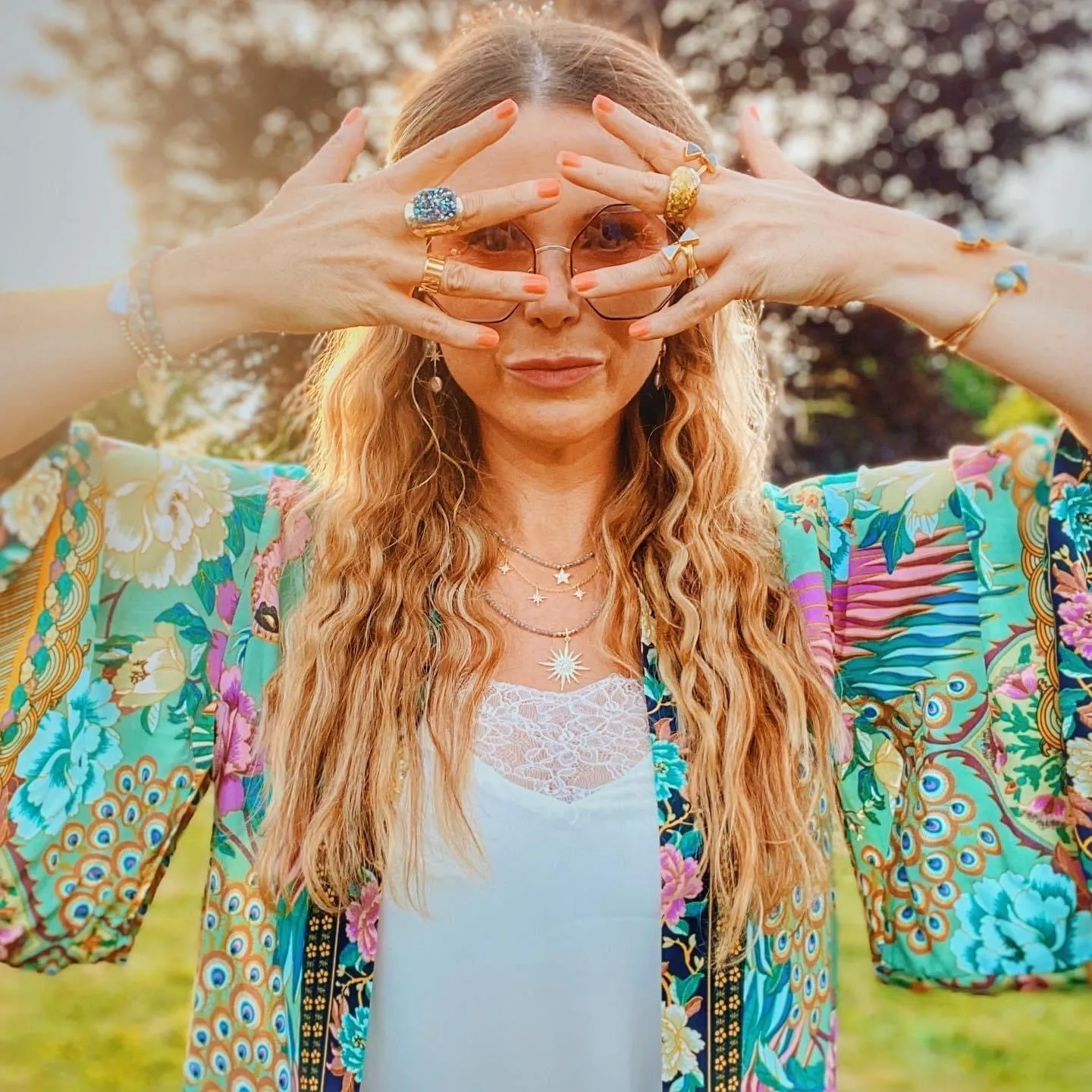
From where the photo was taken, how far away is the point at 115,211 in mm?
4625

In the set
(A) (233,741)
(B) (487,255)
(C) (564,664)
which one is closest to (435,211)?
(B) (487,255)

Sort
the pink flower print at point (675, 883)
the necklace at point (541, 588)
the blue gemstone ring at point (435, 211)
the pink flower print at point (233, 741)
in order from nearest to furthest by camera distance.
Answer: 1. the blue gemstone ring at point (435, 211)
2. the pink flower print at point (675, 883)
3. the pink flower print at point (233, 741)
4. the necklace at point (541, 588)

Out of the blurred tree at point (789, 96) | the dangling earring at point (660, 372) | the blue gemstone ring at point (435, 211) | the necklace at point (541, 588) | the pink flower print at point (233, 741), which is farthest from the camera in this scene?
the blurred tree at point (789, 96)

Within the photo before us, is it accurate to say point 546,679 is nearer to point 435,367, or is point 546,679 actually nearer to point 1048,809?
point 435,367

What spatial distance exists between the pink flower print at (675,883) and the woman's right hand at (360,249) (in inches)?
30.3

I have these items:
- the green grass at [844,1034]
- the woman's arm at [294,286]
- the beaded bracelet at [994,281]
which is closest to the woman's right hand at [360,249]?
the woman's arm at [294,286]

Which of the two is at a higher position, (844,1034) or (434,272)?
(434,272)

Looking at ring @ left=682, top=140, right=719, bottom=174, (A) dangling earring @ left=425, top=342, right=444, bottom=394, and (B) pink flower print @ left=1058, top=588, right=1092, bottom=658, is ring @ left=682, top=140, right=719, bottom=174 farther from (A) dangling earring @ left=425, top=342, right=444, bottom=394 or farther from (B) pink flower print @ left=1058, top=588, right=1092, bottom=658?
(B) pink flower print @ left=1058, top=588, right=1092, bottom=658

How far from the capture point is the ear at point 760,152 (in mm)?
1658

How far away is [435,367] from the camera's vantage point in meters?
2.11

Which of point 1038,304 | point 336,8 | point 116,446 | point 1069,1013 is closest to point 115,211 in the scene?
point 336,8

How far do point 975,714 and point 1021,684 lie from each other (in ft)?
0.26

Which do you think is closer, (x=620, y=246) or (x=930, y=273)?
(x=930, y=273)

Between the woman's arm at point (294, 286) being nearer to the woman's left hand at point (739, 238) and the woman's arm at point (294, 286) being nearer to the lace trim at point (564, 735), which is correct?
the woman's left hand at point (739, 238)
